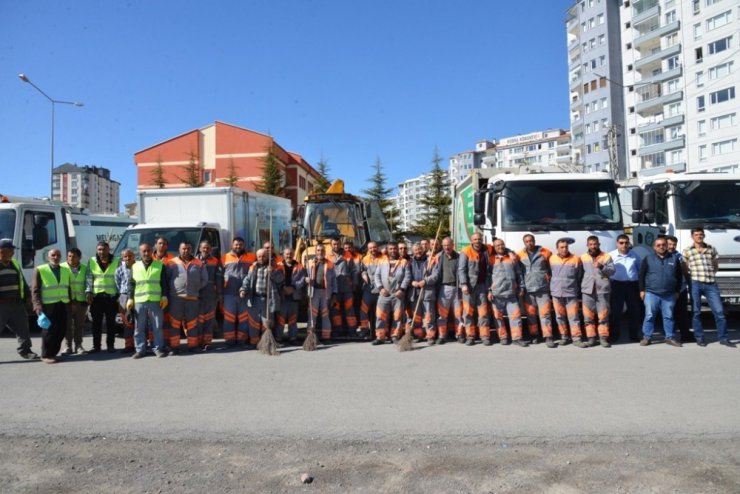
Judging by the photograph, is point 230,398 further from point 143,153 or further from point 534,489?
point 143,153

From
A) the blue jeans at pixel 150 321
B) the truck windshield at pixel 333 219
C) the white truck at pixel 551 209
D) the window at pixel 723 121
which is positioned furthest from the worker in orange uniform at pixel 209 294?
the window at pixel 723 121

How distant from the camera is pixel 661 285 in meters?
8.18

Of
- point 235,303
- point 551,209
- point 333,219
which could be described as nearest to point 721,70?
point 333,219

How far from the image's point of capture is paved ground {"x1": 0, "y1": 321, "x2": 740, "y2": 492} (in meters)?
3.75

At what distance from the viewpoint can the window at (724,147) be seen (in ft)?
141

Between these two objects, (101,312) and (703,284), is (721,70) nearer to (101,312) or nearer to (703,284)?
(703,284)

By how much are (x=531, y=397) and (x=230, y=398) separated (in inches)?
125

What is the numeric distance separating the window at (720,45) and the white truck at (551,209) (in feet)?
150

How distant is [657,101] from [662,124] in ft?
8.09

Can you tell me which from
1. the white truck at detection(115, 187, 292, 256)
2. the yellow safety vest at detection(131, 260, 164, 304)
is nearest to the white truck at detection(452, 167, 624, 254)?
the white truck at detection(115, 187, 292, 256)

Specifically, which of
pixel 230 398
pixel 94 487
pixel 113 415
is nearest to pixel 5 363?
pixel 113 415

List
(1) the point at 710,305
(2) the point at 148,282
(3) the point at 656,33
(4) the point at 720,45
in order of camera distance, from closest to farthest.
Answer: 1. (2) the point at 148,282
2. (1) the point at 710,305
3. (4) the point at 720,45
4. (3) the point at 656,33

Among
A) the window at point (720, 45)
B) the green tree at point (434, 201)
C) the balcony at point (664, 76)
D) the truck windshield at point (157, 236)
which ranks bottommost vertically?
the truck windshield at point (157, 236)

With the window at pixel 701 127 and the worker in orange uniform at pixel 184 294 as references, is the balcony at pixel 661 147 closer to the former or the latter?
the window at pixel 701 127
